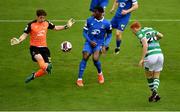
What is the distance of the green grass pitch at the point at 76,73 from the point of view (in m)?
17.8

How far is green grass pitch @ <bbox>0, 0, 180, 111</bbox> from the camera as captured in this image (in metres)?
17.8

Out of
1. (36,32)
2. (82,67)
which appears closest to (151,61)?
(82,67)

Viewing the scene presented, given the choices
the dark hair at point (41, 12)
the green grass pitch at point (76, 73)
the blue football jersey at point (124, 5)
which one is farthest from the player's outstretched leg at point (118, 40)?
the dark hair at point (41, 12)

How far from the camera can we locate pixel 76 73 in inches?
805

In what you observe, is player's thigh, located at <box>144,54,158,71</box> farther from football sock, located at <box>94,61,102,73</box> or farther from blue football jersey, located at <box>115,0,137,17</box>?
blue football jersey, located at <box>115,0,137,17</box>

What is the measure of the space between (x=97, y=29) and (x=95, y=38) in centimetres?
31

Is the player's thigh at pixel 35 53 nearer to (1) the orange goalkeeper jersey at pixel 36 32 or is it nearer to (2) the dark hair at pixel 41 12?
(1) the orange goalkeeper jersey at pixel 36 32

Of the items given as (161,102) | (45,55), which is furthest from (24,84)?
(161,102)

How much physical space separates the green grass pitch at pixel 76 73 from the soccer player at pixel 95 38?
75cm

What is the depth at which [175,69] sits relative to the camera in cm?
2066

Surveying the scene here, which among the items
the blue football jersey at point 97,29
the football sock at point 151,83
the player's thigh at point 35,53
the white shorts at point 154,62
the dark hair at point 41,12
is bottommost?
the football sock at point 151,83

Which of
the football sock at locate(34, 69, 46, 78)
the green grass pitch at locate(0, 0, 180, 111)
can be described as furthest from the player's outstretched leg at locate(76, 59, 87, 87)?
the football sock at locate(34, 69, 46, 78)

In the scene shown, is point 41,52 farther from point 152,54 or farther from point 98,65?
point 152,54

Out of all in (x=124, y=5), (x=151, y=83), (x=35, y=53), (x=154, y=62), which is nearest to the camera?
(x=154, y=62)
